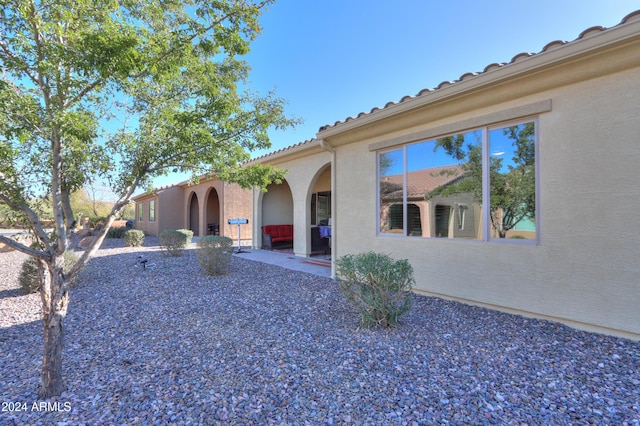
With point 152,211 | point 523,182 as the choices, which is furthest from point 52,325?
point 152,211

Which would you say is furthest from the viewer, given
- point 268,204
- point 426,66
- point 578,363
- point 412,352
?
point 268,204

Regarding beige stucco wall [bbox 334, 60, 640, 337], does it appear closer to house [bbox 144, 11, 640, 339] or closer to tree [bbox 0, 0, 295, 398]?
house [bbox 144, 11, 640, 339]

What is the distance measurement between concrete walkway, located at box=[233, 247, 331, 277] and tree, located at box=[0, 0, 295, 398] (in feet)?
15.7

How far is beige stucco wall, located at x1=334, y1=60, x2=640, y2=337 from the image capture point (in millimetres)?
3361

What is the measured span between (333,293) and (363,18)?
23.5 feet

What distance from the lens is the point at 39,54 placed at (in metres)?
2.32

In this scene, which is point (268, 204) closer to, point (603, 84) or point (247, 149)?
point (247, 149)

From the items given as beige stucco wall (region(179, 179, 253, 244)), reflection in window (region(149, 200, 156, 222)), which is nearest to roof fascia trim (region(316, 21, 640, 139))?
beige stucco wall (region(179, 179, 253, 244))

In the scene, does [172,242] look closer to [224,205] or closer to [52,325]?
[224,205]

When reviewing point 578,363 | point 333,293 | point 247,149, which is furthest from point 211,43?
point 578,363

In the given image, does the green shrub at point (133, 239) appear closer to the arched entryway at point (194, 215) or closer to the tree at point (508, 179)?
the arched entryway at point (194, 215)

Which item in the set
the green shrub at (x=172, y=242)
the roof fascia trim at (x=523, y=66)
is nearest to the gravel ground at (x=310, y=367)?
the roof fascia trim at (x=523, y=66)

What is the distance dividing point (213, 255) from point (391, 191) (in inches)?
173

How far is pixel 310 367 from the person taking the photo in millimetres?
2906
